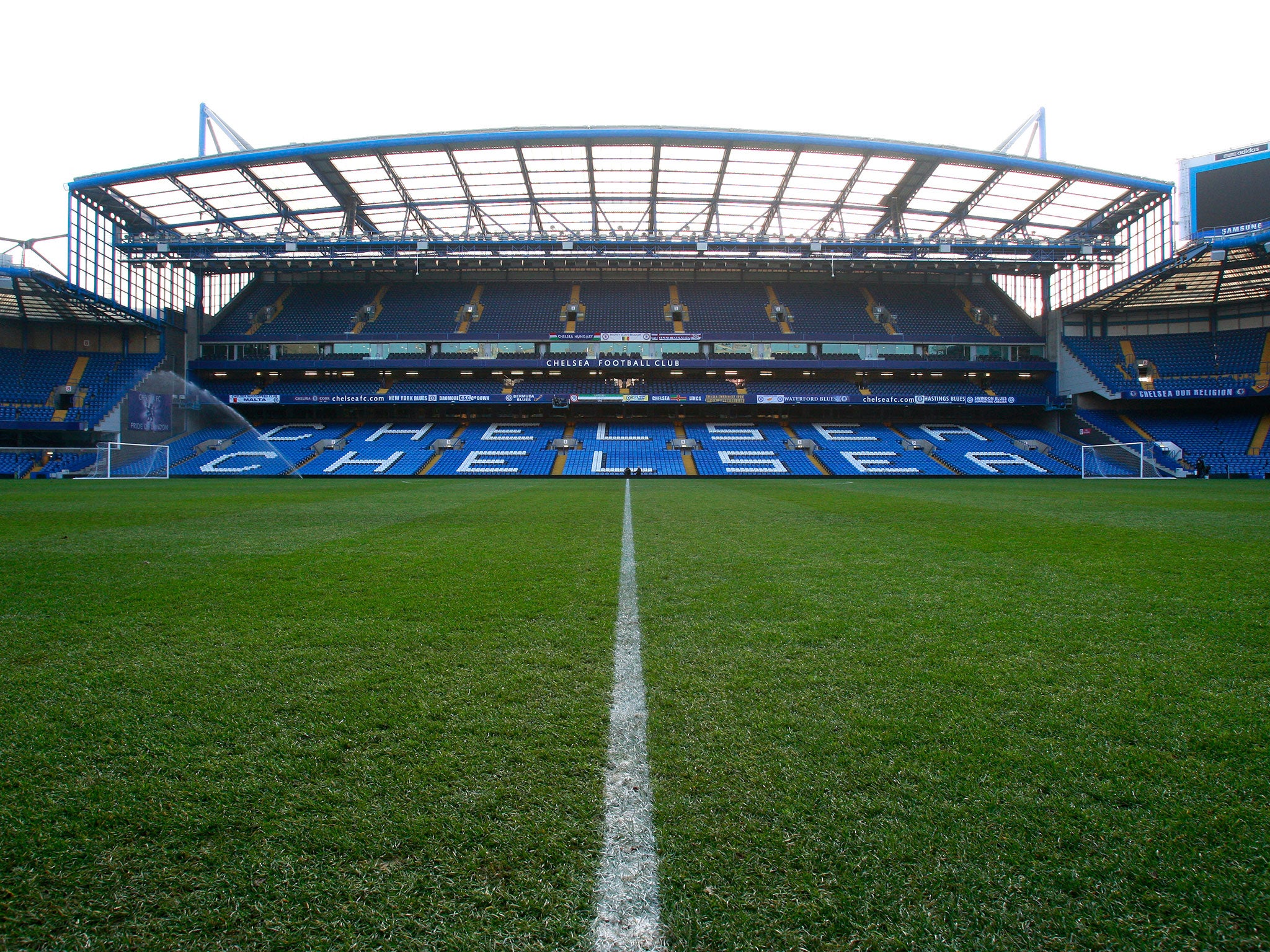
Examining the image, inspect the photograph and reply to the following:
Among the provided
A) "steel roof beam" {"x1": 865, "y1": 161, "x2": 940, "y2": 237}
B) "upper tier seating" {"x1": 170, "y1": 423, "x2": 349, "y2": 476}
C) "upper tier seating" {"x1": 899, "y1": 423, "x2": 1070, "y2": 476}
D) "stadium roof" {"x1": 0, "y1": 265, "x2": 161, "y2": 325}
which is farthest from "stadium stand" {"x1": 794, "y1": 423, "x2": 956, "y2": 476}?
"stadium roof" {"x1": 0, "y1": 265, "x2": 161, "y2": 325}

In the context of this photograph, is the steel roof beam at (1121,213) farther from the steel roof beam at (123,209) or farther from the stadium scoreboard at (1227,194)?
the steel roof beam at (123,209)

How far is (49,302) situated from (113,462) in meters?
9.72

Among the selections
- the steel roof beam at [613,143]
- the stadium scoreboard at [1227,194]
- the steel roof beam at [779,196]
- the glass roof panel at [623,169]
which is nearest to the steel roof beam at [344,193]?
the steel roof beam at [613,143]

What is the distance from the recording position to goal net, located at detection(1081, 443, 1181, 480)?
28375 millimetres

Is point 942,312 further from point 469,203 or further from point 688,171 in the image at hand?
point 469,203

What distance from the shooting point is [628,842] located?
1415 mm

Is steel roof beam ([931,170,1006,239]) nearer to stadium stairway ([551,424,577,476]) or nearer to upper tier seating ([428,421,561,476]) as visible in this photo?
stadium stairway ([551,424,577,476])

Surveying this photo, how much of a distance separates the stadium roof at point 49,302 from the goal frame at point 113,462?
23.0 ft

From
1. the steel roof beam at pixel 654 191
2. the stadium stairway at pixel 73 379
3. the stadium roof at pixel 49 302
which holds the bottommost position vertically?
the stadium stairway at pixel 73 379

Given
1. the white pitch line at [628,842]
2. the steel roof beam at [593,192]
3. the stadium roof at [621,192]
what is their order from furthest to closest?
the steel roof beam at [593,192] < the stadium roof at [621,192] < the white pitch line at [628,842]

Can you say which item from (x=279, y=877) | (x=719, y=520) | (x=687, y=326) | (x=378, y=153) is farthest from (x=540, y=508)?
(x=687, y=326)

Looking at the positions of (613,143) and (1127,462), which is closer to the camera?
(613,143)

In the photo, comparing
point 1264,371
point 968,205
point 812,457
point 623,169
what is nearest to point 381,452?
point 623,169

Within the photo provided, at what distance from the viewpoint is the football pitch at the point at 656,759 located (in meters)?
1.19
